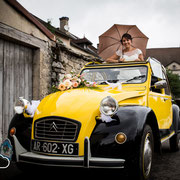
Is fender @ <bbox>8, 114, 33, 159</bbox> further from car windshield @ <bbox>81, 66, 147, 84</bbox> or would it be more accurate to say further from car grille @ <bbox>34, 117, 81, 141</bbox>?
car windshield @ <bbox>81, 66, 147, 84</bbox>

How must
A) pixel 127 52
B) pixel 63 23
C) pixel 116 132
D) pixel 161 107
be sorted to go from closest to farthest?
pixel 116 132 → pixel 161 107 → pixel 127 52 → pixel 63 23

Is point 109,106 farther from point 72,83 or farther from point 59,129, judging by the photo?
point 72,83

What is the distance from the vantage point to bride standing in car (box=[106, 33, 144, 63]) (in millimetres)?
5602

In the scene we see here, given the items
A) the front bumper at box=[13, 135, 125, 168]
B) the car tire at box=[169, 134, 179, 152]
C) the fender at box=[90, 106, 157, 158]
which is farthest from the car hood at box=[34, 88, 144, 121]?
the car tire at box=[169, 134, 179, 152]

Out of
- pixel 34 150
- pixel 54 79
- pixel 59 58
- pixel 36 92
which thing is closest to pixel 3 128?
pixel 36 92

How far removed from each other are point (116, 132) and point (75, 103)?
721 mm

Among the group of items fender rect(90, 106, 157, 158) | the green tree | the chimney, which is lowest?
fender rect(90, 106, 157, 158)

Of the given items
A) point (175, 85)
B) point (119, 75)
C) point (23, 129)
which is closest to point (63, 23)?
point (175, 85)

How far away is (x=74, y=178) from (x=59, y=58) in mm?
4717

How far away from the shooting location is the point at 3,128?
6.06m

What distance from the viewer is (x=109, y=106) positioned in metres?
3.10

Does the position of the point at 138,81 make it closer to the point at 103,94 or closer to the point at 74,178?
the point at 103,94

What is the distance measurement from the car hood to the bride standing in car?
197cm

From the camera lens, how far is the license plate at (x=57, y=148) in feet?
9.60
